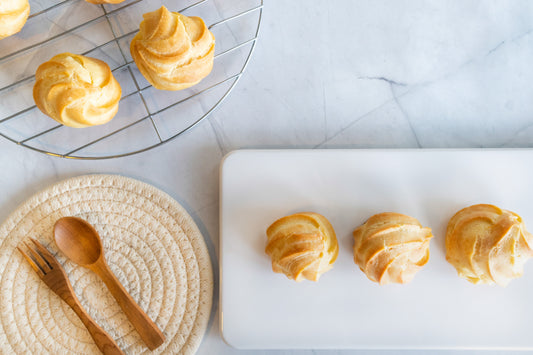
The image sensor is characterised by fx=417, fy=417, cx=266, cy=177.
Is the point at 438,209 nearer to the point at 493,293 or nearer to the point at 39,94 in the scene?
the point at 493,293

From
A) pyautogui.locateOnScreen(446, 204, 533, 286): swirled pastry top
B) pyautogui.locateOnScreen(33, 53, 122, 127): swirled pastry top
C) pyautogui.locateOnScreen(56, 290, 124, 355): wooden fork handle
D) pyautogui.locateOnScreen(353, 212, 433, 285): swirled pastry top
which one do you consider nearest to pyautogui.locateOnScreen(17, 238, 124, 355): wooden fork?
pyautogui.locateOnScreen(56, 290, 124, 355): wooden fork handle

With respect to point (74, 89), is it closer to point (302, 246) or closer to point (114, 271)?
point (114, 271)

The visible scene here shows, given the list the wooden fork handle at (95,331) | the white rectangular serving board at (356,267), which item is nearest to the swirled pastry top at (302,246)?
the white rectangular serving board at (356,267)

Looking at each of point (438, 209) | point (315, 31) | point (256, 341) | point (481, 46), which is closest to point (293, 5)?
point (315, 31)

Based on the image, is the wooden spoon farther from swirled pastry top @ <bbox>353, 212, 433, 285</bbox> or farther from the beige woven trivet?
swirled pastry top @ <bbox>353, 212, 433, 285</bbox>

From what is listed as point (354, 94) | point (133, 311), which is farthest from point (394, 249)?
point (133, 311)

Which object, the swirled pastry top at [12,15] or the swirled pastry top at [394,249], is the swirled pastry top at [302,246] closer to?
the swirled pastry top at [394,249]

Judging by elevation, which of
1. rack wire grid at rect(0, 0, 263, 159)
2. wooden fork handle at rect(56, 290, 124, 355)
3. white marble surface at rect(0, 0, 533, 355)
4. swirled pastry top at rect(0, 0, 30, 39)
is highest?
swirled pastry top at rect(0, 0, 30, 39)
